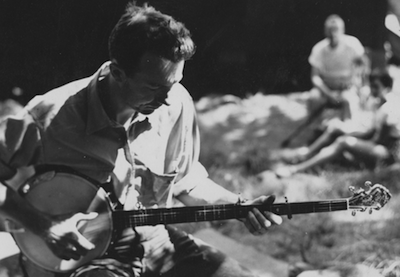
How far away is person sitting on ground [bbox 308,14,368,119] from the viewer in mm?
2748

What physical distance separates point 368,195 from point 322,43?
30.5 inches

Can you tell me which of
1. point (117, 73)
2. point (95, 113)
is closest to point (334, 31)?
point (117, 73)

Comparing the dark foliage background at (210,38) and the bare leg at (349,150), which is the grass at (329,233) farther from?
the dark foliage background at (210,38)

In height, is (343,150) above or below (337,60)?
below

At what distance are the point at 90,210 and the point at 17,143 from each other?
409 mm

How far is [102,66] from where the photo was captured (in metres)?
2.42

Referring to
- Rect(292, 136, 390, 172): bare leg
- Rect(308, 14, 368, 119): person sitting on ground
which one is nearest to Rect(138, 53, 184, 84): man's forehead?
Rect(308, 14, 368, 119): person sitting on ground

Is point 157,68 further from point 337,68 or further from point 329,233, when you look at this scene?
point 329,233

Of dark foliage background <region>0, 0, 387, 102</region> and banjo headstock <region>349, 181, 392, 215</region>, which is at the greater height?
dark foliage background <region>0, 0, 387, 102</region>

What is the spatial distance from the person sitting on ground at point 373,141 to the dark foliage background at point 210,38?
20 centimetres

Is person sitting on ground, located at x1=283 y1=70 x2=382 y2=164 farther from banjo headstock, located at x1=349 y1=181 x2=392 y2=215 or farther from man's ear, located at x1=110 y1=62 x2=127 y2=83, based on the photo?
man's ear, located at x1=110 y1=62 x2=127 y2=83

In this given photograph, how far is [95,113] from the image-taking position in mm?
2312

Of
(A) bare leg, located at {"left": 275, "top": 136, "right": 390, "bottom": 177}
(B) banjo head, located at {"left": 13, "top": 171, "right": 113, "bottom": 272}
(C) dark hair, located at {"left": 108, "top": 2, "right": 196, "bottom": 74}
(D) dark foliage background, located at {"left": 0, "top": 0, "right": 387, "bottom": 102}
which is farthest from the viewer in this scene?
(A) bare leg, located at {"left": 275, "top": 136, "right": 390, "bottom": 177}

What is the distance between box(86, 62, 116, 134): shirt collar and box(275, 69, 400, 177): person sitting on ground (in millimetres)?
1001
